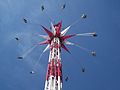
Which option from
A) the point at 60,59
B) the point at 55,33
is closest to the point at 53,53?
the point at 60,59

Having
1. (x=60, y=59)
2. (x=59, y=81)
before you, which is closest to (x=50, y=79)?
(x=59, y=81)

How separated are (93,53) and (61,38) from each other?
613 cm

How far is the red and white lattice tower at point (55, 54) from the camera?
153 ft

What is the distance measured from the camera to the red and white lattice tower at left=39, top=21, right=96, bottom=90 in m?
46.8

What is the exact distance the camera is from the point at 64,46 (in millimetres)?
55719

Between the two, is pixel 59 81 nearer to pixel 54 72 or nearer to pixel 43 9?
pixel 54 72

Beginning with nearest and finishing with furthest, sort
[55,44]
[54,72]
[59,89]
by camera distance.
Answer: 1. [59,89]
2. [54,72]
3. [55,44]

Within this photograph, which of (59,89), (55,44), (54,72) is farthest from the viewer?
(55,44)

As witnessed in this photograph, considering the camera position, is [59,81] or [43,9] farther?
[43,9]

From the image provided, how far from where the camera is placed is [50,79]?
4709 cm

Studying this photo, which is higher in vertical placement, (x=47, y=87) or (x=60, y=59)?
(x=60, y=59)

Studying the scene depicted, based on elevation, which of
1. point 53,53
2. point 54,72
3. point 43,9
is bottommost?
point 54,72

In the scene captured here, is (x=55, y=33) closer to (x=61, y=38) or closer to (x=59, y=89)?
(x=61, y=38)

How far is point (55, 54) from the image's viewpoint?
52.6 m
